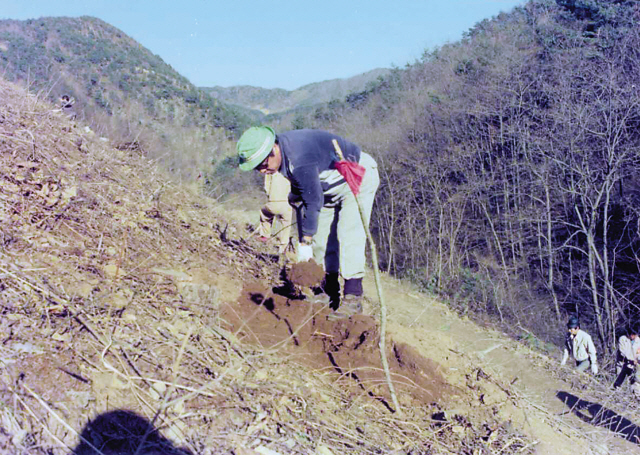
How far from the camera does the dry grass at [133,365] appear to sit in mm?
2229

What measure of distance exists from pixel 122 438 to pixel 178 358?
1.37ft

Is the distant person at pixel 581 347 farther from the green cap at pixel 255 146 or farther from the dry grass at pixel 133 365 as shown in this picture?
the green cap at pixel 255 146

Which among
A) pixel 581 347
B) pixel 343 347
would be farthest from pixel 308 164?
pixel 581 347

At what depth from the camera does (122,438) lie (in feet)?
7.11

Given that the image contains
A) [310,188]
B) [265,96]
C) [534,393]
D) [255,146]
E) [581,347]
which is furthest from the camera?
[265,96]

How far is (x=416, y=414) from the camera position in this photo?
312 cm

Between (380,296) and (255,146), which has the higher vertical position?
(255,146)

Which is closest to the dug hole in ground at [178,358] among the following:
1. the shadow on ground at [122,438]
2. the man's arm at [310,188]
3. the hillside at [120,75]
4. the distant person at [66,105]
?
the shadow on ground at [122,438]

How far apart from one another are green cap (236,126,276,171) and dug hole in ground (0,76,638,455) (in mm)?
1116

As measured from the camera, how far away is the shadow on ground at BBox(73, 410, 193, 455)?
82.4 inches

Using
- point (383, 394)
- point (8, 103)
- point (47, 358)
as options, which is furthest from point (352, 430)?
point (8, 103)

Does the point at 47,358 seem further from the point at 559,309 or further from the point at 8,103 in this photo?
the point at 559,309

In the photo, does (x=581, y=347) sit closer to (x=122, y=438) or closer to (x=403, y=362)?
(x=403, y=362)

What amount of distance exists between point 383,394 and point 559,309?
14022mm
